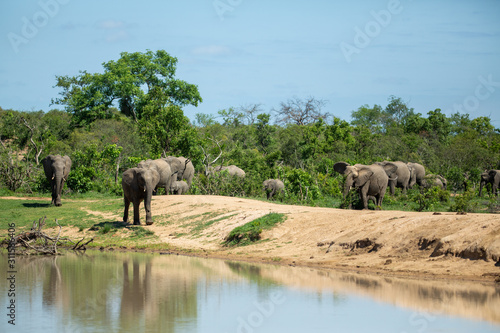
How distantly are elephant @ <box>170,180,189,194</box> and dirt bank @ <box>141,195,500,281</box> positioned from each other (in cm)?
688

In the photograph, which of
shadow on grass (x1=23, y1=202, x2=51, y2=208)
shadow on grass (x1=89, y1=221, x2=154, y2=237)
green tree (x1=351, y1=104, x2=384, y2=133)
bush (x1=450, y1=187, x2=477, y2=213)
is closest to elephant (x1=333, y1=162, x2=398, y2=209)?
bush (x1=450, y1=187, x2=477, y2=213)

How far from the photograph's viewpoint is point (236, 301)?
11672mm

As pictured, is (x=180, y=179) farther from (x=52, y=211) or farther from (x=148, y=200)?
(x=148, y=200)

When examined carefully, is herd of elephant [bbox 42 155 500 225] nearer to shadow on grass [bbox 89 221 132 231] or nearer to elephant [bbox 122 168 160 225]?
elephant [bbox 122 168 160 225]

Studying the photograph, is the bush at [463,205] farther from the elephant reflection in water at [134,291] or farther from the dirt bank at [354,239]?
the elephant reflection in water at [134,291]

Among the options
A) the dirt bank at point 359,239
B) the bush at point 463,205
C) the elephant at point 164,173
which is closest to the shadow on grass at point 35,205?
the elephant at point 164,173

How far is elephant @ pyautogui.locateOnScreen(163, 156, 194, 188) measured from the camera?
30.0 meters

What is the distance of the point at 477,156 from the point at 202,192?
23.2 m

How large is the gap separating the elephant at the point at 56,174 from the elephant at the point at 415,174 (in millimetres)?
20810

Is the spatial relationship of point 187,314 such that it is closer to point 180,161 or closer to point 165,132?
point 180,161

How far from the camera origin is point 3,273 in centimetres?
1463

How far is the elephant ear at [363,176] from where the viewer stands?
22.8 m

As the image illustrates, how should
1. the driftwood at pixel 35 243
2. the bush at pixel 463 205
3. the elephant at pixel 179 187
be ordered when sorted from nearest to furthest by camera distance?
the driftwood at pixel 35 243 < the bush at pixel 463 205 < the elephant at pixel 179 187

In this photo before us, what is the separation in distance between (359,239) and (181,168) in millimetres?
16121
